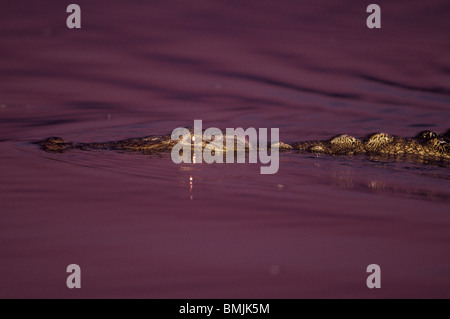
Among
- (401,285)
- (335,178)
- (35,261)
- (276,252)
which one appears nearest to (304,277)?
(276,252)

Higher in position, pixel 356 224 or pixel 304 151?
pixel 304 151

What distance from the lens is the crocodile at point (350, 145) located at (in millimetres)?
5621

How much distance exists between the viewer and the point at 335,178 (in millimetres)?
4102

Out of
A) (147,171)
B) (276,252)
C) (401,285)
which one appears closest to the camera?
(401,285)

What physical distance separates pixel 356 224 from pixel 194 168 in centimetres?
214

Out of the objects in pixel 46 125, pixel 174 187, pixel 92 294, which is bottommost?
pixel 92 294

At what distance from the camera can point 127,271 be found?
1793 mm

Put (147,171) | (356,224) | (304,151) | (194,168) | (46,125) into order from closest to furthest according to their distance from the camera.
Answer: (356,224) < (147,171) < (194,168) < (304,151) < (46,125)

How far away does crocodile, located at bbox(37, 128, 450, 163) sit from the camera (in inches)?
221

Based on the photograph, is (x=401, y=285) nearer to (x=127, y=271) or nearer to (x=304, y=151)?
(x=127, y=271)

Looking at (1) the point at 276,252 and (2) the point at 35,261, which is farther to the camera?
(1) the point at 276,252

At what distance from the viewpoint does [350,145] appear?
19.9 ft

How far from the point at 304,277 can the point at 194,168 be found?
2663 millimetres

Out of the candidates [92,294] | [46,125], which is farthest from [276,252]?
[46,125]
